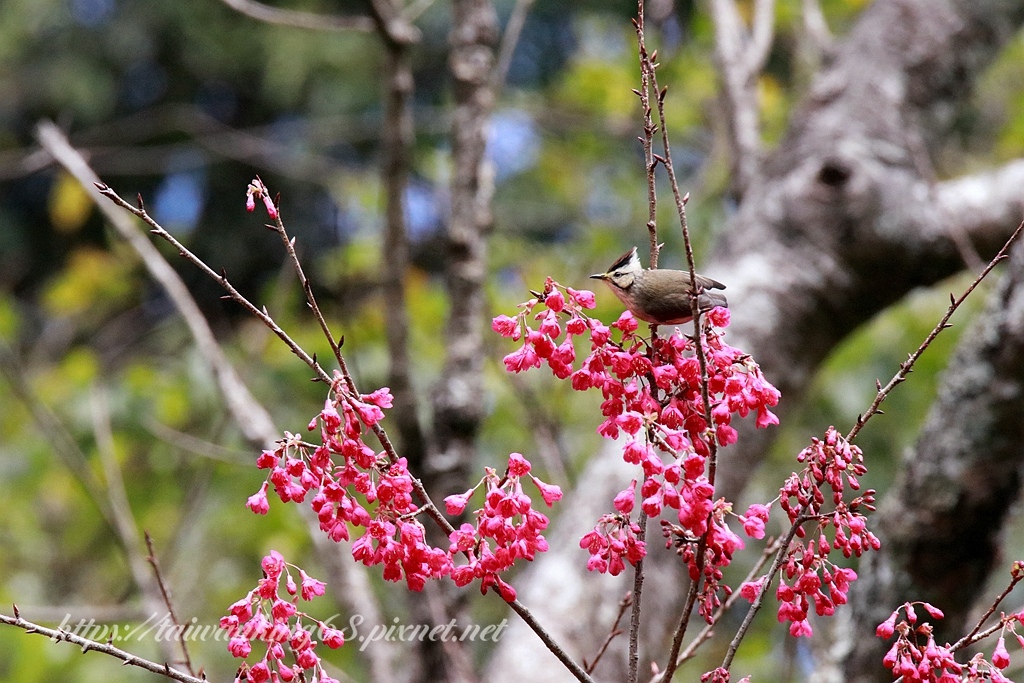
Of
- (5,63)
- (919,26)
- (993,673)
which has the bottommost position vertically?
(993,673)

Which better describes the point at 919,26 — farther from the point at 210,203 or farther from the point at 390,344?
the point at 210,203

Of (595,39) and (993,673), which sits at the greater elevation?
(595,39)

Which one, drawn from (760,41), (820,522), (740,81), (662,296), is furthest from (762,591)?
(760,41)

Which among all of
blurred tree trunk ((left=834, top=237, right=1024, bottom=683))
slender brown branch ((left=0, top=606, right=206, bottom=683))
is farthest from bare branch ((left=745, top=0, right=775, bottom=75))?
slender brown branch ((left=0, top=606, right=206, bottom=683))

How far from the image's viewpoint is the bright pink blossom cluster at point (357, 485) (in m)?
0.92

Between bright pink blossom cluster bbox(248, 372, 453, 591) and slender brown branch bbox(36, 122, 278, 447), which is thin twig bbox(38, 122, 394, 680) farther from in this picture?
bright pink blossom cluster bbox(248, 372, 453, 591)

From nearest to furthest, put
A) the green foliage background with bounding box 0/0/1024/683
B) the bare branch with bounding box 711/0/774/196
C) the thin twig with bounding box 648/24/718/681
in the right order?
the thin twig with bounding box 648/24/718/681 < the bare branch with bounding box 711/0/774/196 < the green foliage background with bounding box 0/0/1024/683

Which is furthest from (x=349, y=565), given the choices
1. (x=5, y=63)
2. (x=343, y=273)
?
(x=5, y=63)

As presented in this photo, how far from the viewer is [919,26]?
279 centimetres

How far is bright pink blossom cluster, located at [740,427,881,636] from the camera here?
914mm

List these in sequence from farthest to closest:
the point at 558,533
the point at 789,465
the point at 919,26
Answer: the point at 789,465 → the point at 919,26 → the point at 558,533

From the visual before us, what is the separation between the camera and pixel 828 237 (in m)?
2.28

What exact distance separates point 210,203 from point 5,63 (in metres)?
2.08

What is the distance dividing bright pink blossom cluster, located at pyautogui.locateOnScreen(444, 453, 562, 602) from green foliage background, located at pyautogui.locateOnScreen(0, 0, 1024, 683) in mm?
1146
